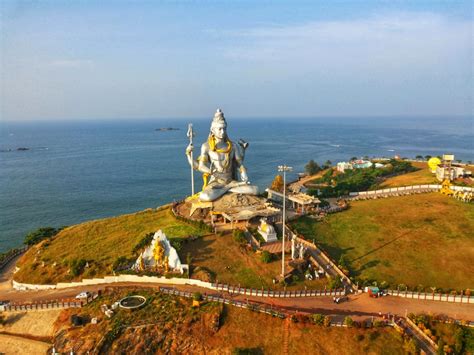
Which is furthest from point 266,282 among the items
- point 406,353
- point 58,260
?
point 58,260

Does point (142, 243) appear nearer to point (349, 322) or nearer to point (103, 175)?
point (349, 322)

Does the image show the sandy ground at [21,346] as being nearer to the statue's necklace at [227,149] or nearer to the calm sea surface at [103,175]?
the statue's necklace at [227,149]

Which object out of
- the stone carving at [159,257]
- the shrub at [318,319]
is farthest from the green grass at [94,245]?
the shrub at [318,319]

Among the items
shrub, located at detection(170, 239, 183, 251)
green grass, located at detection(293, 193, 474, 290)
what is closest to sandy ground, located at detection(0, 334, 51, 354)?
shrub, located at detection(170, 239, 183, 251)

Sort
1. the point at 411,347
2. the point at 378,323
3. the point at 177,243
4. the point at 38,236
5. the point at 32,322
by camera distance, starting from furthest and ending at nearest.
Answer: the point at 38,236, the point at 177,243, the point at 32,322, the point at 378,323, the point at 411,347

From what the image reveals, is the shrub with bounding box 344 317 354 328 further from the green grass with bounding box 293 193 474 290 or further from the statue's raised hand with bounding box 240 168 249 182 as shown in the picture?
the statue's raised hand with bounding box 240 168 249 182

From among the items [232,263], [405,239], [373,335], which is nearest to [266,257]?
[232,263]

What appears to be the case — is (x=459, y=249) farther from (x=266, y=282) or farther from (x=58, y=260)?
(x=58, y=260)
